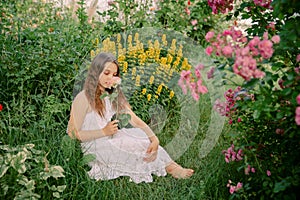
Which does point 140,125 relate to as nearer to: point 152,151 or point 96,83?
point 152,151

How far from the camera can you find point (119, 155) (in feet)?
9.87

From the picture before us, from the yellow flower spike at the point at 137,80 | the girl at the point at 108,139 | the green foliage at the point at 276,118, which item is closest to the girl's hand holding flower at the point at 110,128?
the girl at the point at 108,139

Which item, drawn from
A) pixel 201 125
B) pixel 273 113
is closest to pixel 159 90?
pixel 201 125

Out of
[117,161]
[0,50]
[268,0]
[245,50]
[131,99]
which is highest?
[268,0]

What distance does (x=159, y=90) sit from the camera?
11.6 feet

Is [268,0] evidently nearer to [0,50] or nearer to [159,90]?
[159,90]

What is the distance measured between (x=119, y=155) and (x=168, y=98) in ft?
2.86

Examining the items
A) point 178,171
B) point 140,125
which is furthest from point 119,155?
point 178,171

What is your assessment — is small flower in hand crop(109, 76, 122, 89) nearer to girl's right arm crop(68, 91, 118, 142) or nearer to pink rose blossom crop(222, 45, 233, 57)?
girl's right arm crop(68, 91, 118, 142)

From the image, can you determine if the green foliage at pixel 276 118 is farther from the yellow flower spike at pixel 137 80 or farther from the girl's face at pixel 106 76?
the yellow flower spike at pixel 137 80

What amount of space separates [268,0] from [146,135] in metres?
1.21

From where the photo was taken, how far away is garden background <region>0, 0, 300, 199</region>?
1.94 meters

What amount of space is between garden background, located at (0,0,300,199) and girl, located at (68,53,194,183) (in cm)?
7

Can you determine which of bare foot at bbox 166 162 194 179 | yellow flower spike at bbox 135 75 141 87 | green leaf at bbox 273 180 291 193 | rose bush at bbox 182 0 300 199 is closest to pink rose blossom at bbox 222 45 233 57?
rose bush at bbox 182 0 300 199
